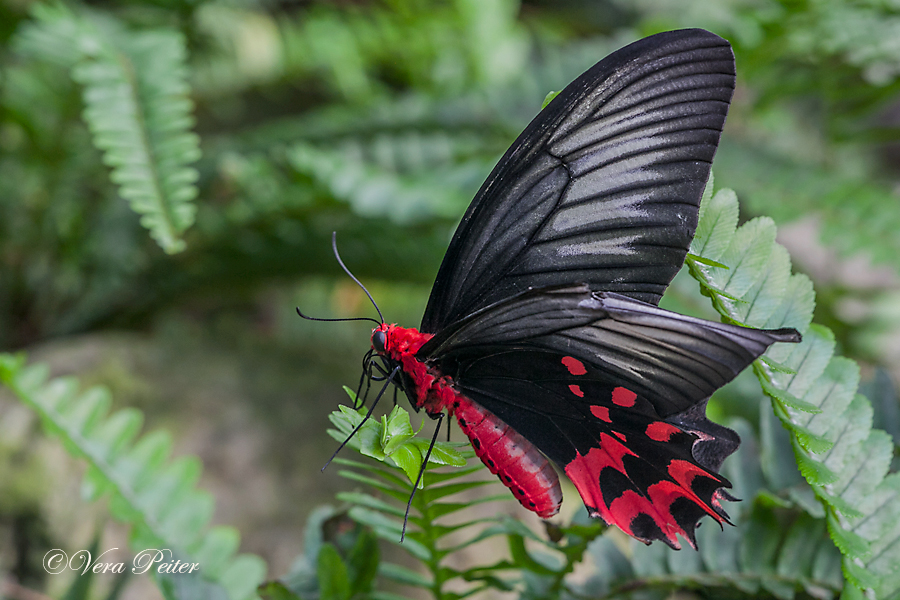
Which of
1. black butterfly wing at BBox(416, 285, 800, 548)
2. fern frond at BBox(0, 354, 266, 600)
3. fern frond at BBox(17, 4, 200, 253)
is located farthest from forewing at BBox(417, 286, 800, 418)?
fern frond at BBox(17, 4, 200, 253)

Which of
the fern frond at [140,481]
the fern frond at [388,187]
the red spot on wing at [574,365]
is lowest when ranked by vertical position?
the fern frond at [140,481]

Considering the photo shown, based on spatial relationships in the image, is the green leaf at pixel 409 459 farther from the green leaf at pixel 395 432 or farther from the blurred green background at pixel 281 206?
the blurred green background at pixel 281 206

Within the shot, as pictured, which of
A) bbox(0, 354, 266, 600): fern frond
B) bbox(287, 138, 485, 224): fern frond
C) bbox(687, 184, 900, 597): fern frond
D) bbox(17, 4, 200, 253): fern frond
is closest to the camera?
bbox(687, 184, 900, 597): fern frond

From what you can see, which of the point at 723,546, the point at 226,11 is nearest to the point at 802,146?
the point at 226,11

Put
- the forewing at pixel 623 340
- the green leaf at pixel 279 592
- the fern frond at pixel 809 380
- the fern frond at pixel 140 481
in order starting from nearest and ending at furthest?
the forewing at pixel 623 340, the fern frond at pixel 809 380, the green leaf at pixel 279 592, the fern frond at pixel 140 481

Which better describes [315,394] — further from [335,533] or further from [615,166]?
[615,166]

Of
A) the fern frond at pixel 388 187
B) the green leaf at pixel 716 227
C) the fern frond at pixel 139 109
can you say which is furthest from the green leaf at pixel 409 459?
the fern frond at pixel 388 187

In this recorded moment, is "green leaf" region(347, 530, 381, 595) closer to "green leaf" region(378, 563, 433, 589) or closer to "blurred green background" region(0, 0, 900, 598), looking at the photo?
"green leaf" region(378, 563, 433, 589)

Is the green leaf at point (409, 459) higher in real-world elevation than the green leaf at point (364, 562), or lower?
higher
